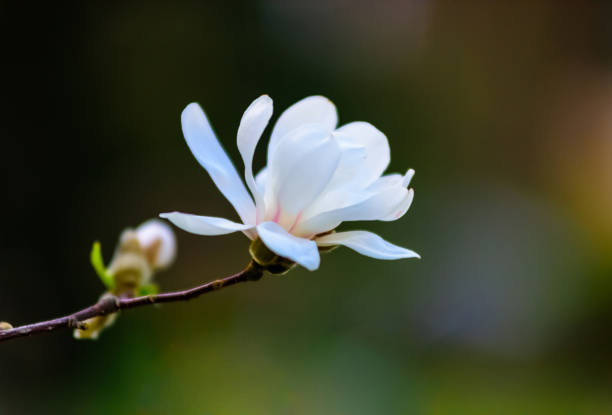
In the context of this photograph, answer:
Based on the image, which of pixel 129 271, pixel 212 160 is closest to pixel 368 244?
pixel 212 160

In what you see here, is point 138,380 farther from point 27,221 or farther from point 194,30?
point 194,30

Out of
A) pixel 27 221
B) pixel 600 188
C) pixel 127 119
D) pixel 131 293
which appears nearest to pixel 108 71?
pixel 127 119

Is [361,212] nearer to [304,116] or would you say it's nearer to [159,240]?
[304,116]

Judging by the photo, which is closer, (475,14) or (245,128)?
(245,128)

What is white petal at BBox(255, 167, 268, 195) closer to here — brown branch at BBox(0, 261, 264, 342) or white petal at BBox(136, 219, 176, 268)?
brown branch at BBox(0, 261, 264, 342)

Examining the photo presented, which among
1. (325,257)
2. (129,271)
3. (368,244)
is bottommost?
(325,257)

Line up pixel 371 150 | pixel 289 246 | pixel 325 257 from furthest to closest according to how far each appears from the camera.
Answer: pixel 325 257
pixel 371 150
pixel 289 246

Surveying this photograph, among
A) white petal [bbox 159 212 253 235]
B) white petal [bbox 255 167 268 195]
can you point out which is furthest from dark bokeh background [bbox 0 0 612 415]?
white petal [bbox 159 212 253 235]
